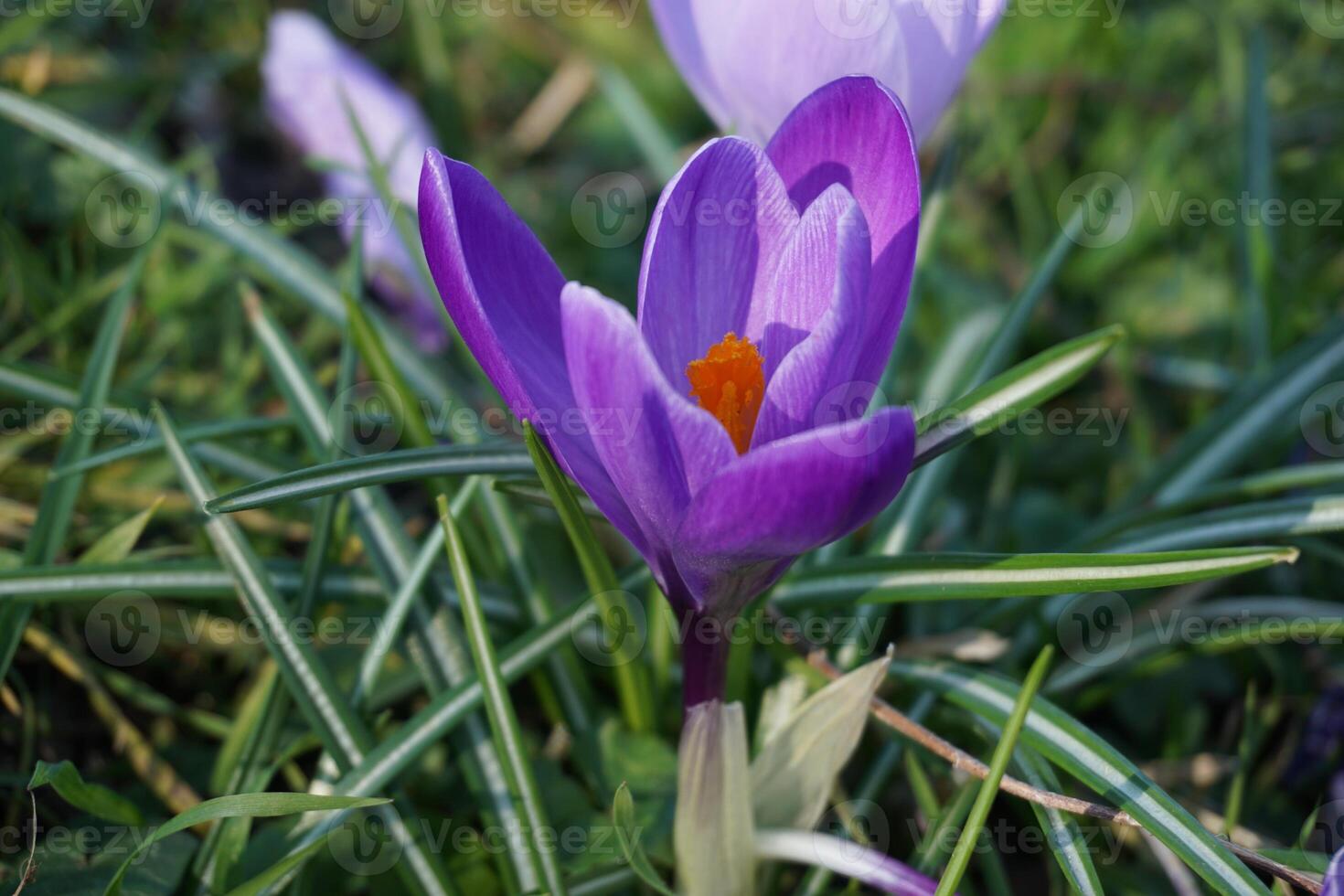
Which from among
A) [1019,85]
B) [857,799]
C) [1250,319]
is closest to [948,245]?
[1019,85]

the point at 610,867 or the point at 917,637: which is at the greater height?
the point at 917,637

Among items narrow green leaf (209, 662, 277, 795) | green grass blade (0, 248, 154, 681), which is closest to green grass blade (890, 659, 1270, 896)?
narrow green leaf (209, 662, 277, 795)

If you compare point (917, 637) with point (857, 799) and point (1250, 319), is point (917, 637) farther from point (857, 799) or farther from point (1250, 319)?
point (1250, 319)

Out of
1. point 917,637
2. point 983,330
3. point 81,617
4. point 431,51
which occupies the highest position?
point 431,51

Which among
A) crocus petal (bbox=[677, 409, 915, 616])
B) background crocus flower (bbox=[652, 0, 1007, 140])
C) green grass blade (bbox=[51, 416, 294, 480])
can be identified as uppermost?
background crocus flower (bbox=[652, 0, 1007, 140])

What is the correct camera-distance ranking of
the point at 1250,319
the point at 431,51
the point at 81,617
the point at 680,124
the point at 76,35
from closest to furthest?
the point at 81,617 → the point at 1250,319 → the point at 76,35 → the point at 431,51 → the point at 680,124

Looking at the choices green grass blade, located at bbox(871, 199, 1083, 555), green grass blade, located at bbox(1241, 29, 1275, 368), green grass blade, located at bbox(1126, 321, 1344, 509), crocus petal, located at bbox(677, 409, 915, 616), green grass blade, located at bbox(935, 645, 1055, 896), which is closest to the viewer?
crocus petal, located at bbox(677, 409, 915, 616)

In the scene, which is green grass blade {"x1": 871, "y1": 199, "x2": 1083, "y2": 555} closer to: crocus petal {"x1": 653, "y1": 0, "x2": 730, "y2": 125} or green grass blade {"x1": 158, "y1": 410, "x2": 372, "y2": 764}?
crocus petal {"x1": 653, "y1": 0, "x2": 730, "y2": 125}
